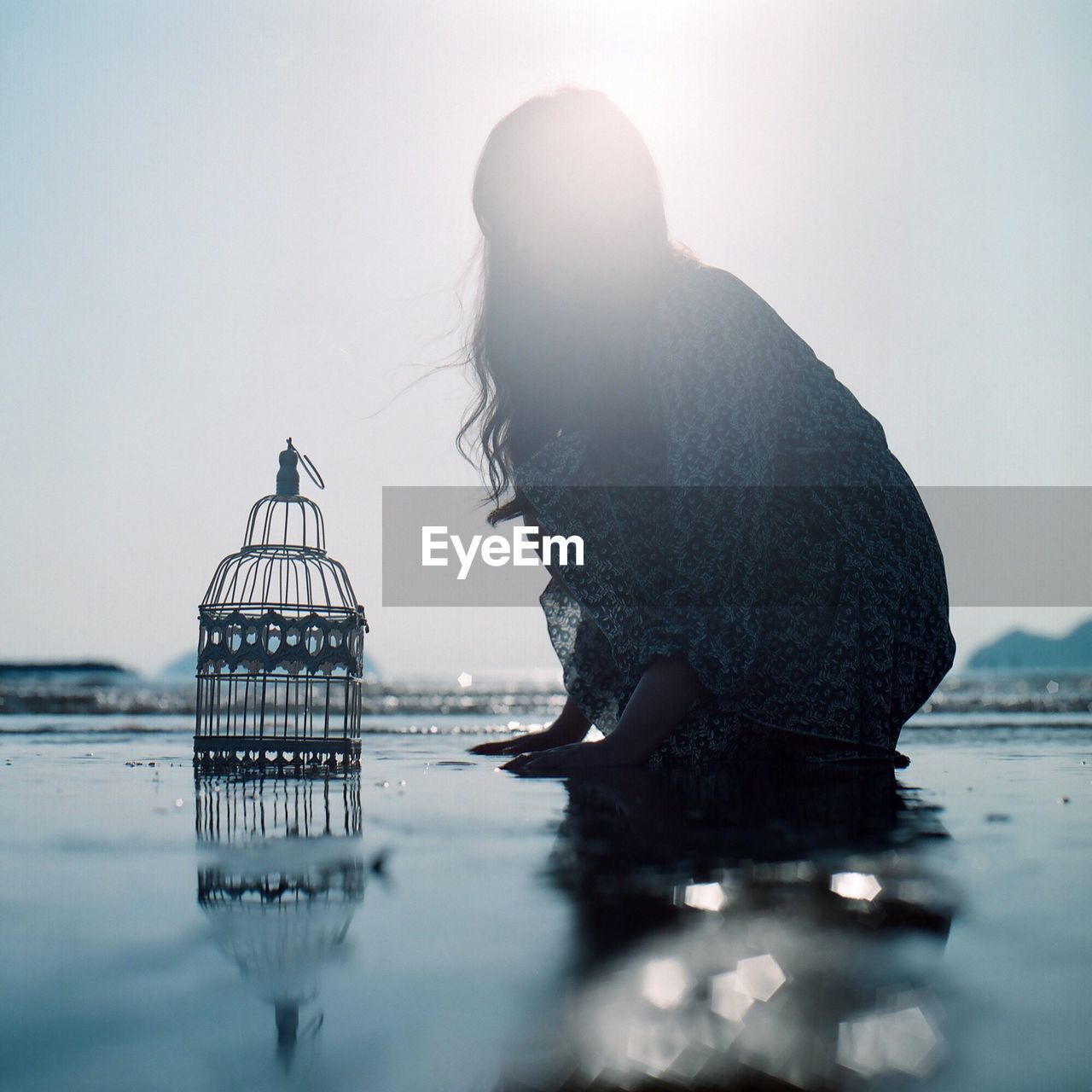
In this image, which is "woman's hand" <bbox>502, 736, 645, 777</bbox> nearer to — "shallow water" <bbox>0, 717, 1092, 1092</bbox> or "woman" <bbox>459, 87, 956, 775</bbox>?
"woman" <bbox>459, 87, 956, 775</bbox>

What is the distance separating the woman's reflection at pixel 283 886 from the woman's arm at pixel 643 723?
0.39 meters

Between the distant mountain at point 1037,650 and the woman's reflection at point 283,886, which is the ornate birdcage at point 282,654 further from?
the distant mountain at point 1037,650

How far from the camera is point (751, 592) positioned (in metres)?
→ 1.90

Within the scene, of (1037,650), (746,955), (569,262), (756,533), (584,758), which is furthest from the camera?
(1037,650)

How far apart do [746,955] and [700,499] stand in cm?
134

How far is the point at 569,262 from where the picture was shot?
2.20 m

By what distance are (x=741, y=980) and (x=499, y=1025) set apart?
0.13 m

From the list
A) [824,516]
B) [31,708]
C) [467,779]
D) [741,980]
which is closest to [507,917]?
[741,980]

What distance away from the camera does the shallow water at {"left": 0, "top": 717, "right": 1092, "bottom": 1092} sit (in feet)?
1.39

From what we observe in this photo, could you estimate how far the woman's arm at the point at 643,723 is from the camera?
1768 mm

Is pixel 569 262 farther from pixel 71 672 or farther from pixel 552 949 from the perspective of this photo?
pixel 71 672

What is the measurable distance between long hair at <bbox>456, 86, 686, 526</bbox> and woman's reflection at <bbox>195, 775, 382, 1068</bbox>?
3.27ft

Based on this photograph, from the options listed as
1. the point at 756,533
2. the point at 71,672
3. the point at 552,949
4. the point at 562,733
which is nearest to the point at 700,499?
the point at 756,533

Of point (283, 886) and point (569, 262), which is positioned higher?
point (569, 262)
